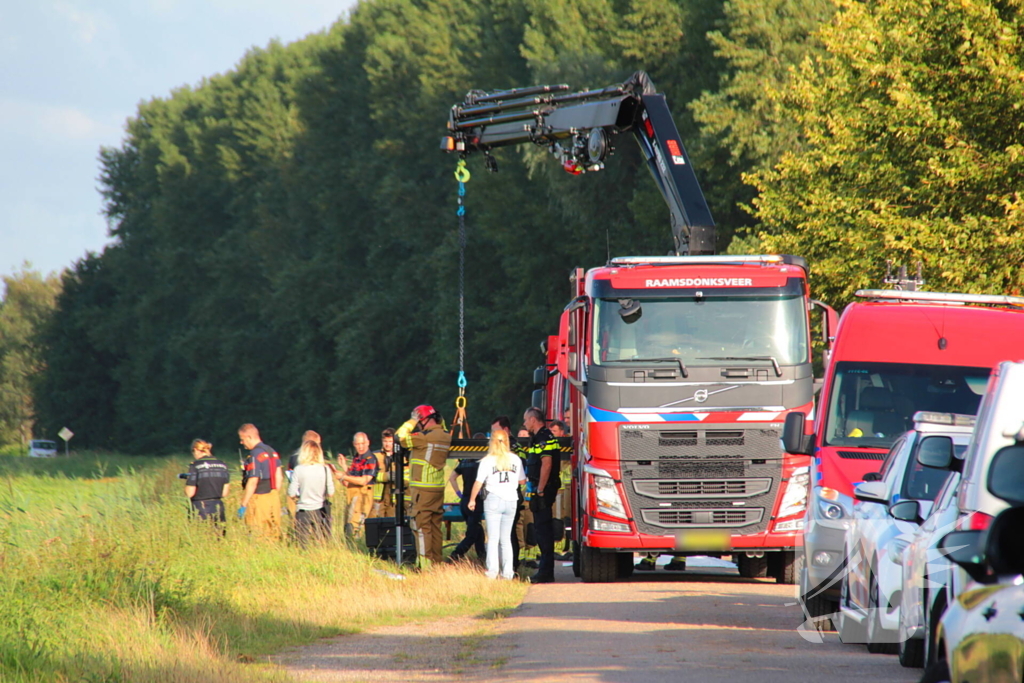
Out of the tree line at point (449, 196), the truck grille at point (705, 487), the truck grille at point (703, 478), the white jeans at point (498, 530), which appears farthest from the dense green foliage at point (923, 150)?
the white jeans at point (498, 530)

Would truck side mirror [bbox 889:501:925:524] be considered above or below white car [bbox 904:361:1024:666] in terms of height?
below

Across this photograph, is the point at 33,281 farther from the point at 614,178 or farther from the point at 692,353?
the point at 692,353

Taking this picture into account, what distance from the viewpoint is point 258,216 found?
221 ft

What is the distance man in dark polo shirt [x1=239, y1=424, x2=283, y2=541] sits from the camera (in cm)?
1738

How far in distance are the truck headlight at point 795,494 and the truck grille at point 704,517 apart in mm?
265

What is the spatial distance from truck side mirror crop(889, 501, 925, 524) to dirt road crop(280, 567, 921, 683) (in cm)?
118

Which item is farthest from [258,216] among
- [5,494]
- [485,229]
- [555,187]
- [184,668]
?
[184,668]

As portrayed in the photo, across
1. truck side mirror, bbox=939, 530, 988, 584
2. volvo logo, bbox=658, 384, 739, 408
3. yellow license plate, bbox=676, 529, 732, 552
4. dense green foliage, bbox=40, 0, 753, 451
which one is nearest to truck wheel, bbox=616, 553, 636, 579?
yellow license plate, bbox=676, 529, 732, 552

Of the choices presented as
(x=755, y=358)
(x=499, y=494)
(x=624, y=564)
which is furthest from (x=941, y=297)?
(x=499, y=494)

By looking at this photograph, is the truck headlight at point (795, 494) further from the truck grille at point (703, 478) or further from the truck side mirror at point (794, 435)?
the truck side mirror at point (794, 435)

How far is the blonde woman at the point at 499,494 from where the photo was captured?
15.9 m

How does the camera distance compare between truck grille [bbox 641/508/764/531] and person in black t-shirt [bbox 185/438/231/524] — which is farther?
person in black t-shirt [bbox 185/438/231/524]

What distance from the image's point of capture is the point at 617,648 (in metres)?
10.4

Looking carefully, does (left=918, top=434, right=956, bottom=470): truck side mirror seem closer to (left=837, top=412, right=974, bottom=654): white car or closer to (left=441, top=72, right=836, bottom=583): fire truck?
(left=837, top=412, right=974, bottom=654): white car
